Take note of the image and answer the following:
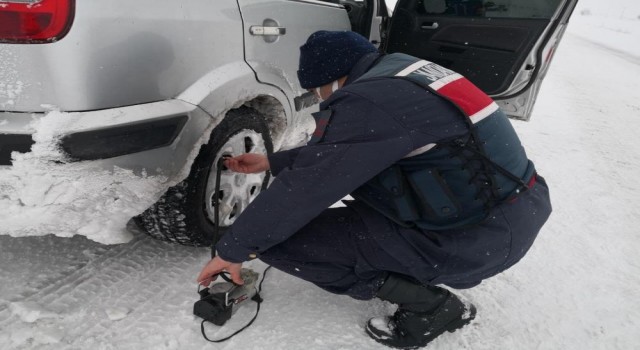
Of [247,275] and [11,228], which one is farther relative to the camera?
[247,275]

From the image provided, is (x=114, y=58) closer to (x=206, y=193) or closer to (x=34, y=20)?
(x=34, y=20)

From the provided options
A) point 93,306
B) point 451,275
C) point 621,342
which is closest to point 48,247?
point 93,306

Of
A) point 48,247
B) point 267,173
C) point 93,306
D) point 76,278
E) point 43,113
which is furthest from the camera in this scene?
point 267,173

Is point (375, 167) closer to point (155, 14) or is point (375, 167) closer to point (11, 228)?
point (155, 14)

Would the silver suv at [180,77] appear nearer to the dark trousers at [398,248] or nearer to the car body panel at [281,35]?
the car body panel at [281,35]

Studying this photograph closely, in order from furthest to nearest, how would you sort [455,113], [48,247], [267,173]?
[267,173]
[48,247]
[455,113]

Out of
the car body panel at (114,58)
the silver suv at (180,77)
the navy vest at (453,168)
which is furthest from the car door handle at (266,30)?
the navy vest at (453,168)

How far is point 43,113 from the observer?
1301 millimetres

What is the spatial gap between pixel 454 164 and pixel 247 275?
39.3 inches

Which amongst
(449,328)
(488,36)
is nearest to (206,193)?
(449,328)

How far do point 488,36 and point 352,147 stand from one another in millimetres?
1946

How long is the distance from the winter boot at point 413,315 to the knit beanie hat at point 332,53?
84 cm

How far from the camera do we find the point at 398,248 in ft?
5.23

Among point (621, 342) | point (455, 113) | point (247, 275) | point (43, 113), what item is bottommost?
point (621, 342)
